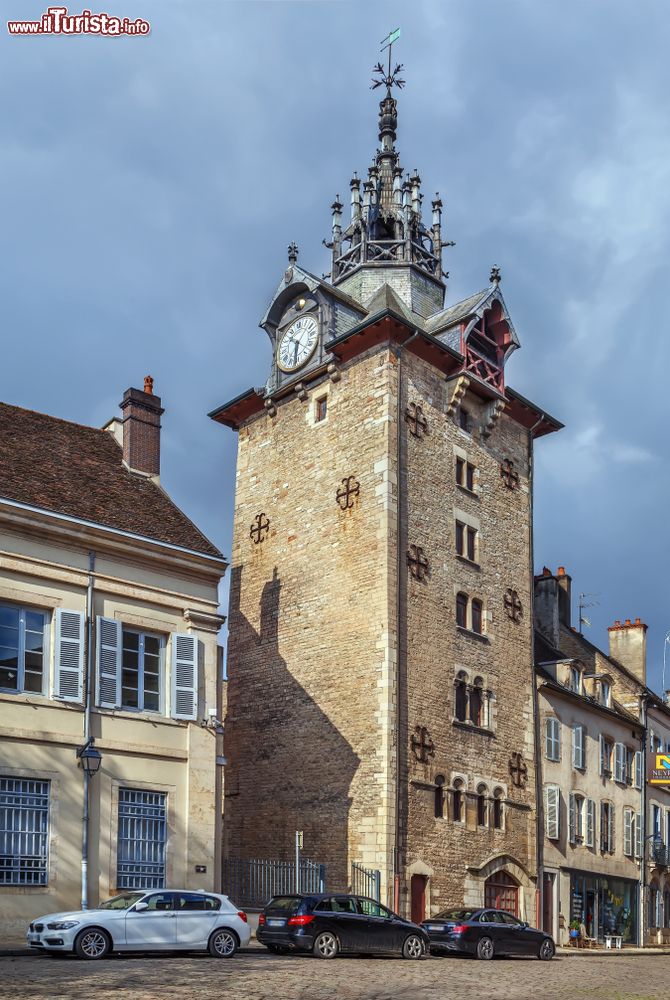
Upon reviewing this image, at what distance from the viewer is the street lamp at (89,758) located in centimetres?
2273

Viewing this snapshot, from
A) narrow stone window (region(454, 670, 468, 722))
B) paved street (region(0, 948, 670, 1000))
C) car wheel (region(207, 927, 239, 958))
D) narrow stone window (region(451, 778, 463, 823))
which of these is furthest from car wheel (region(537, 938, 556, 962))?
car wheel (region(207, 927, 239, 958))

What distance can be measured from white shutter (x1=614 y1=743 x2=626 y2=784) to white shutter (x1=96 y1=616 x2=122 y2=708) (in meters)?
23.9

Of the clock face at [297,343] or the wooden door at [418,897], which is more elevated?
the clock face at [297,343]

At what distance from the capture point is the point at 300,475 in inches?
1422

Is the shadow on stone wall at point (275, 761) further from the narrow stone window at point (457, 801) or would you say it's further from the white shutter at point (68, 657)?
the white shutter at point (68, 657)

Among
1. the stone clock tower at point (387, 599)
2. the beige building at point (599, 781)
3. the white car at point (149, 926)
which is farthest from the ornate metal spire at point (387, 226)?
the white car at point (149, 926)

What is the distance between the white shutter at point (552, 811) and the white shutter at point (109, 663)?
17374 millimetres

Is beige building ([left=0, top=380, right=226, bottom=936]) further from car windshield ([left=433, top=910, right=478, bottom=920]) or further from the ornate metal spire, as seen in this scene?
the ornate metal spire

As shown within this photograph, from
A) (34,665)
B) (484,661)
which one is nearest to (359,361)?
(484,661)

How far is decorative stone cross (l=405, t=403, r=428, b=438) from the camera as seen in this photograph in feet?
113

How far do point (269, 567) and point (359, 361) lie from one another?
6508mm

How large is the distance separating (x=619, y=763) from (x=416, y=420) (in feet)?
52.9

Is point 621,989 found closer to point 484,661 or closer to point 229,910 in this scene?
point 229,910

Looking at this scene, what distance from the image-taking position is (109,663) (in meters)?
24.0
